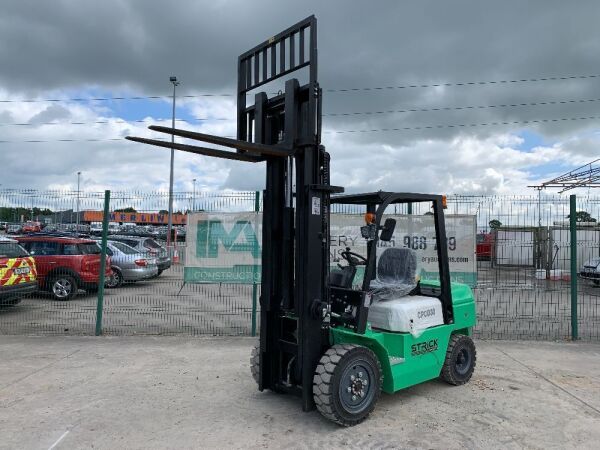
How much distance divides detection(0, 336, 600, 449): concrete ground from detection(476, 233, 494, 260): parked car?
101 inches

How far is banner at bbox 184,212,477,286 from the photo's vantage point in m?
8.38

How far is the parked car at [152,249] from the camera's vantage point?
11.1m

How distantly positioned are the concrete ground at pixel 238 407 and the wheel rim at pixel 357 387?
213 millimetres

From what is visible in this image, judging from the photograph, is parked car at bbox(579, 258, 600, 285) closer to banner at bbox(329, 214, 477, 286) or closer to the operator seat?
banner at bbox(329, 214, 477, 286)

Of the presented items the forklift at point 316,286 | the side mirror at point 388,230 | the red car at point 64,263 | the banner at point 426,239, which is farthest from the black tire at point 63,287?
the side mirror at point 388,230

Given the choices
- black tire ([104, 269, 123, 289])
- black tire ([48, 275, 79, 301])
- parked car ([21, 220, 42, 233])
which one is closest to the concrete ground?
black tire ([48, 275, 79, 301])

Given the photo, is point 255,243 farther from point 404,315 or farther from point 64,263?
point 64,263

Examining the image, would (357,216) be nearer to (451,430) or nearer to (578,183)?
(451,430)

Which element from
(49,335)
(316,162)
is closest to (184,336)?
(49,335)

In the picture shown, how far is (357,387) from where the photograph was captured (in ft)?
14.8

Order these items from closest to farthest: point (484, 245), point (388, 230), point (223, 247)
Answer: point (388, 230) → point (223, 247) → point (484, 245)

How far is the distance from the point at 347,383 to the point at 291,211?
1763 mm

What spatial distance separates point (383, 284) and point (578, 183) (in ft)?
89.1

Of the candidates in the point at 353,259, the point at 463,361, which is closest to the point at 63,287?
the point at 353,259
